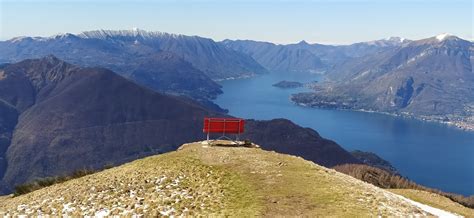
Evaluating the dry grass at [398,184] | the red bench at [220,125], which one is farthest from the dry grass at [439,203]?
the red bench at [220,125]

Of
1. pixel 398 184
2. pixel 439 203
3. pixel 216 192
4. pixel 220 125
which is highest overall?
pixel 220 125

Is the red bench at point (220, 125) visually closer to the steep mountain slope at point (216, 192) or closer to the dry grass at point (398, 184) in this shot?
the steep mountain slope at point (216, 192)

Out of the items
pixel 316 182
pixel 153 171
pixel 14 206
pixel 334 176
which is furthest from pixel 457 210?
pixel 14 206

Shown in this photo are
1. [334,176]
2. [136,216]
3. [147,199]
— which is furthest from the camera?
[334,176]

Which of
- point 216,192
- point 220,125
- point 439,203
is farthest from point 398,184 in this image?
point 216,192

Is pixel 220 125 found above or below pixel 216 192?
above

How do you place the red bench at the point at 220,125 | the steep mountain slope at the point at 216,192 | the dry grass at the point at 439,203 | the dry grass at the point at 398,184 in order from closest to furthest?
1. the steep mountain slope at the point at 216,192
2. the dry grass at the point at 439,203
3. the red bench at the point at 220,125
4. the dry grass at the point at 398,184

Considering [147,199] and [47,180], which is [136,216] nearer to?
[147,199]

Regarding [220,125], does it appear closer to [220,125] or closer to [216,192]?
[220,125]
